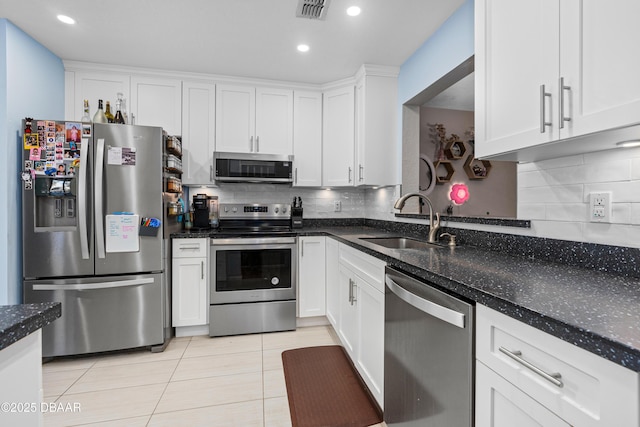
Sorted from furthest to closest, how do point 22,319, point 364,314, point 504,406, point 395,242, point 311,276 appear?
point 311,276 → point 395,242 → point 364,314 → point 504,406 → point 22,319

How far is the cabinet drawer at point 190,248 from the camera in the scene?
2.60m

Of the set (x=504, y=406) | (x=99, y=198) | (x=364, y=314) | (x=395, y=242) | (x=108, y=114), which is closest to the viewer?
(x=504, y=406)

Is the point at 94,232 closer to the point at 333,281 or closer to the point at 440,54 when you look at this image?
the point at 333,281

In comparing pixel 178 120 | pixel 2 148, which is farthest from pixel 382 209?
pixel 2 148

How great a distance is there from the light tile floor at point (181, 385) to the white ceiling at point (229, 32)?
8.18ft

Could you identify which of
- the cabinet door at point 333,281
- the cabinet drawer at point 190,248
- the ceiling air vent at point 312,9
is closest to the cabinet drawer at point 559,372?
the cabinet door at point 333,281

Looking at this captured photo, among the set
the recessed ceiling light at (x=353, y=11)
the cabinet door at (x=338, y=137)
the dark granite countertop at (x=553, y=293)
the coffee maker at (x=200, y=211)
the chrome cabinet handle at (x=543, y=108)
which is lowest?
the dark granite countertop at (x=553, y=293)

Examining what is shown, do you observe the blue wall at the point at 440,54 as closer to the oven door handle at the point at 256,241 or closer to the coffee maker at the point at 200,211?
the oven door handle at the point at 256,241

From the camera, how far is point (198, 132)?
2986 mm

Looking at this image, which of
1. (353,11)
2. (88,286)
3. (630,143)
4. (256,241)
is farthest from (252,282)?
(630,143)

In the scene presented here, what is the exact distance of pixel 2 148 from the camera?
210 centimetres

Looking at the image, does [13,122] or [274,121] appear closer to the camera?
[13,122]

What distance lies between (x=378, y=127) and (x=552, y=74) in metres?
1.92

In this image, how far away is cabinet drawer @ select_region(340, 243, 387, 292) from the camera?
1610mm
